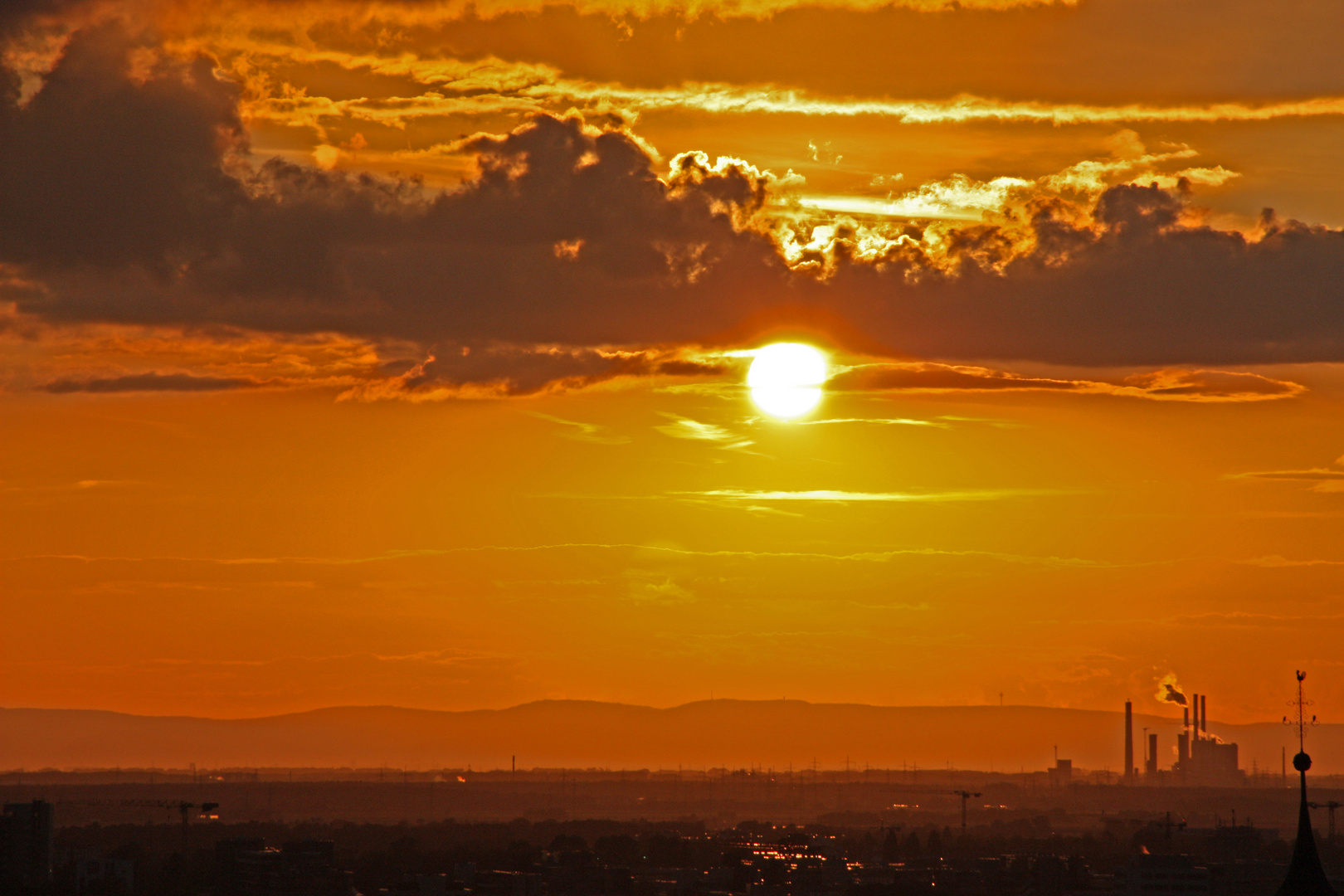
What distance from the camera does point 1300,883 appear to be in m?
101

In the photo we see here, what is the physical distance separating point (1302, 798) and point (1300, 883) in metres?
5.56

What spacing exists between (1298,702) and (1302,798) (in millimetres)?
15021

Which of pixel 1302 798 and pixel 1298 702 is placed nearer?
pixel 1302 798

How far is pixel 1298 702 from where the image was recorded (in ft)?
391

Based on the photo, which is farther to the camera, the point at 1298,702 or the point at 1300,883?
the point at 1298,702

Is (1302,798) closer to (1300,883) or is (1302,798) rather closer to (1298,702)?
(1300,883)

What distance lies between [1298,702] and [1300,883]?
20.2 metres

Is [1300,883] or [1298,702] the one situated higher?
[1298,702]

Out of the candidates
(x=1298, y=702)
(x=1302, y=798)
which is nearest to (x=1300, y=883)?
(x=1302, y=798)

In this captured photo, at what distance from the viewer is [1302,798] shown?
105m
